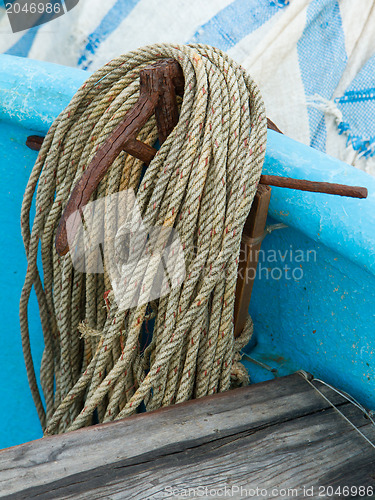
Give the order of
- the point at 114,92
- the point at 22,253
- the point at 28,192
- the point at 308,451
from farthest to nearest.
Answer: the point at 22,253
the point at 28,192
the point at 114,92
the point at 308,451

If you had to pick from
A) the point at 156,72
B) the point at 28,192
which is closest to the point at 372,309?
the point at 156,72

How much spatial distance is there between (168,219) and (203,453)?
47cm

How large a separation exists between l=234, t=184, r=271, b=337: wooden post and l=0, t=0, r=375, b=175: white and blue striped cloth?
143 centimetres

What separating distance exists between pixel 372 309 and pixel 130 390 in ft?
1.93

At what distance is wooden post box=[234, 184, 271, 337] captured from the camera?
1076 mm

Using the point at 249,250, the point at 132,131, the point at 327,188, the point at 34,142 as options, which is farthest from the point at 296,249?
the point at 34,142

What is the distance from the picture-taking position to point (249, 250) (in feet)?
3.73

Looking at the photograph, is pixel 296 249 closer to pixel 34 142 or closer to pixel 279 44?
pixel 34 142

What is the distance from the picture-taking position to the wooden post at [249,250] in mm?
1076

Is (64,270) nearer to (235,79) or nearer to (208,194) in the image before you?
(208,194)

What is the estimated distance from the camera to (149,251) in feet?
3.58

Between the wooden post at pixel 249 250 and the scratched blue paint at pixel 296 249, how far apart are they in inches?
2.3

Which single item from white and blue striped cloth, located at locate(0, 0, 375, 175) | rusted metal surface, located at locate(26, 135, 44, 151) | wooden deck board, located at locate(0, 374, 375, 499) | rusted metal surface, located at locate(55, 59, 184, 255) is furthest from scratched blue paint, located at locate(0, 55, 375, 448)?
white and blue striped cloth, located at locate(0, 0, 375, 175)

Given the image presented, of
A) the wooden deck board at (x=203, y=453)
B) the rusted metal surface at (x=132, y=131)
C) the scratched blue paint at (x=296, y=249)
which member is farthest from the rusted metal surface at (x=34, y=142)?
the wooden deck board at (x=203, y=453)
